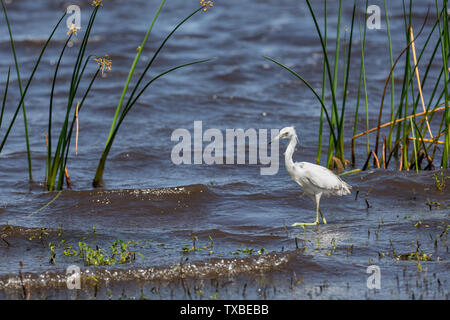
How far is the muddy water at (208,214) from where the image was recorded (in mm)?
4551

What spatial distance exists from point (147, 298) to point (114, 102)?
685 centimetres

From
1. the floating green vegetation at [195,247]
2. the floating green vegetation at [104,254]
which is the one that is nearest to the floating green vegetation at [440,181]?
the floating green vegetation at [195,247]

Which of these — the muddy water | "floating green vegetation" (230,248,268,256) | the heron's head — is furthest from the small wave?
the heron's head

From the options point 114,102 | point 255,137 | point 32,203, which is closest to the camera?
point 32,203

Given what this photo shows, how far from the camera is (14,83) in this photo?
11.6 m

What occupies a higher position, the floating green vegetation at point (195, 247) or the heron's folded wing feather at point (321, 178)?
the heron's folded wing feather at point (321, 178)

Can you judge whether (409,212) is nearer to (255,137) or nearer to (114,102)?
(255,137)

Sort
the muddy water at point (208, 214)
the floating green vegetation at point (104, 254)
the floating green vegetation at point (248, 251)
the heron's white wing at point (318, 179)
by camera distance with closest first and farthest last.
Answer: the muddy water at point (208, 214) < the floating green vegetation at point (104, 254) < the floating green vegetation at point (248, 251) < the heron's white wing at point (318, 179)

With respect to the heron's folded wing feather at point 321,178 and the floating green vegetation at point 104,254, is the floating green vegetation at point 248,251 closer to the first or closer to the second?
the floating green vegetation at point 104,254

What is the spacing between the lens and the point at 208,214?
6219mm

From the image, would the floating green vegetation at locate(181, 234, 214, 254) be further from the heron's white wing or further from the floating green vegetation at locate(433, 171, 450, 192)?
the floating green vegetation at locate(433, 171, 450, 192)

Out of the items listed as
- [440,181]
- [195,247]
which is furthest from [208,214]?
[440,181]
